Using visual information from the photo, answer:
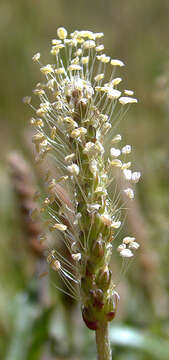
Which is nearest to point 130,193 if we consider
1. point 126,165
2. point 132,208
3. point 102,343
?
point 126,165

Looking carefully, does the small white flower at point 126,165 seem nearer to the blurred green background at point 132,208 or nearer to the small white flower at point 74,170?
the small white flower at point 74,170

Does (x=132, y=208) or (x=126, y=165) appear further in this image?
(x=132, y=208)

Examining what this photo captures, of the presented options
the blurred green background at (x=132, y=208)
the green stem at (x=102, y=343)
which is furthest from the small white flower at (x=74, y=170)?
the blurred green background at (x=132, y=208)

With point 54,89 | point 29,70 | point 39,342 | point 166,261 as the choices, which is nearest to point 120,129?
point 29,70

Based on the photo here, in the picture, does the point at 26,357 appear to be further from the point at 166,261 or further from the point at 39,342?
the point at 166,261

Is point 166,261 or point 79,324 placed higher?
point 166,261

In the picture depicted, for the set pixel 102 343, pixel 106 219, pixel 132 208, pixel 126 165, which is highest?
pixel 132 208

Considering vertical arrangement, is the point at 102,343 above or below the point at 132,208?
below

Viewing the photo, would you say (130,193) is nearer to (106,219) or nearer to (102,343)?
(106,219)
